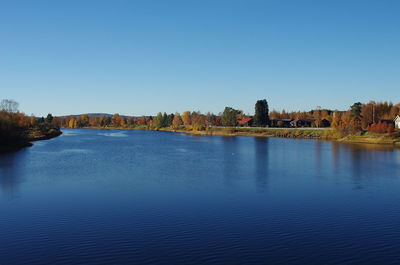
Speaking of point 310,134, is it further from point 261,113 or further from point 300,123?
point 300,123

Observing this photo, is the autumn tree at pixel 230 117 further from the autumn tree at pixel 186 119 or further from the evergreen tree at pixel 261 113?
the autumn tree at pixel 186 119

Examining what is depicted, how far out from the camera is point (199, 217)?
15.8 metres

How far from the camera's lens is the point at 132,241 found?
41.8 ft

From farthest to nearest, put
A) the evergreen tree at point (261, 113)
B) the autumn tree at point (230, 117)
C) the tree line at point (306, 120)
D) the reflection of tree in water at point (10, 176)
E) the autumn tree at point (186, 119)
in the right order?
1. the autumn tree at point (186, 119)
2. the autumn tree at point (230, 117)
3. the evergreen tree at point (261, 113)
4. the tree line at point (306, 120)
5. the reflection of tree in water at point (10, 176)

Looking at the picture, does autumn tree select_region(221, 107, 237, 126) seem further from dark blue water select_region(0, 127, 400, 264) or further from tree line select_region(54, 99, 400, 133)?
dark blue water select_region(0, 127, 400, 264)

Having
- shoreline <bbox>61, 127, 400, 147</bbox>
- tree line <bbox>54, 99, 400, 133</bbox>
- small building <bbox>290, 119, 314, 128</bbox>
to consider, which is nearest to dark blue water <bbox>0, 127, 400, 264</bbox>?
shoreline <bbox>61, 127, 400, 147</bbox>

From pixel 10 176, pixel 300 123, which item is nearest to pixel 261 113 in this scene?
pixel 300 123

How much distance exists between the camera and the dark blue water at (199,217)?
38.3ft

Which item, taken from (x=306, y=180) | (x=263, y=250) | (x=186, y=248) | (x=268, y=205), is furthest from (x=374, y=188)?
(x=186, y=248)

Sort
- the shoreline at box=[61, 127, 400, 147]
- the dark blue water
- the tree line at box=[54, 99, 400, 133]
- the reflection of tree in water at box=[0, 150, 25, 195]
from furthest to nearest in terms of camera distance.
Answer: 1. the tree line at box=[54, 99, 400, 133]
2. the shoreline at box=[61, 127, 400, 147]
3. the reflection of tree in water at box=[0, 150, 25, 195]
4. the dark blue water

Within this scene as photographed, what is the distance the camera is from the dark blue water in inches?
460

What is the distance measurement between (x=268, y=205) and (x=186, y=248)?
709 centimetres

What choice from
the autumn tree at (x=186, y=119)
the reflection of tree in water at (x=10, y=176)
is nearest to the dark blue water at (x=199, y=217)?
the reflection of tree in water at (x=10, y=176)

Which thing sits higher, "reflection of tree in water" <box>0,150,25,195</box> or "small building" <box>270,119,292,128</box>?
"small building" <box>270,119,292,128</box>
